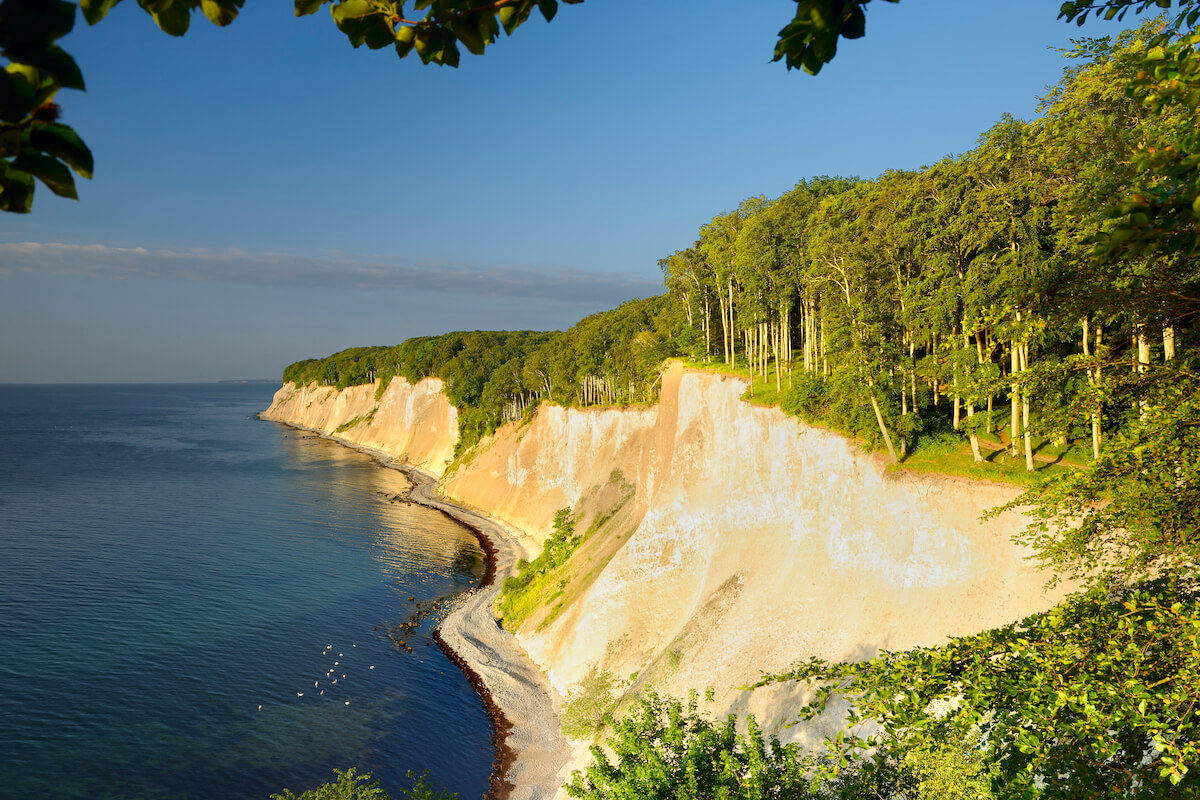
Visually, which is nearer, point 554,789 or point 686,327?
point 554,789

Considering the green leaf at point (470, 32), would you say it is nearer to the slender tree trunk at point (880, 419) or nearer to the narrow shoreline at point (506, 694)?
the slender tree trunk at point (880, 419)

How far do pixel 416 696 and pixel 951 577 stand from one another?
1190 inches

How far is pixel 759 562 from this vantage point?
35781mm

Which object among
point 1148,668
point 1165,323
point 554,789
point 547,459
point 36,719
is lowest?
point 554,789

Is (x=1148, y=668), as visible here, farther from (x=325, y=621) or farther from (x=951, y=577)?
(x=325, y=621)

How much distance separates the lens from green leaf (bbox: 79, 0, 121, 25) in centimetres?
226

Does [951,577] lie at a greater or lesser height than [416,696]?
greater

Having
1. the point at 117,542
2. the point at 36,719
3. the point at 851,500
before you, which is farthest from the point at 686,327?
the point at 117,542

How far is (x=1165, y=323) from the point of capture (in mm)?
8078

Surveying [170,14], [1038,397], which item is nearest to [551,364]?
[1038,397]

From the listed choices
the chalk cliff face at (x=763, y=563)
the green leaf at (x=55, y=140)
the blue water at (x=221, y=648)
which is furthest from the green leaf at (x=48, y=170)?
the blue water at (x=221, y=648)

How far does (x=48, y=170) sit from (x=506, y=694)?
41375 millimetres

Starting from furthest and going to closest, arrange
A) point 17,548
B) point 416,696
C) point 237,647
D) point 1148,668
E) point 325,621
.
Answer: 1. point 17,548
2. point 325,621
3. point 237,647
4. point 416,696
5. point 1148,668

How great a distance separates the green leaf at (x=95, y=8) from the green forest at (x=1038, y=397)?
6055 mm
